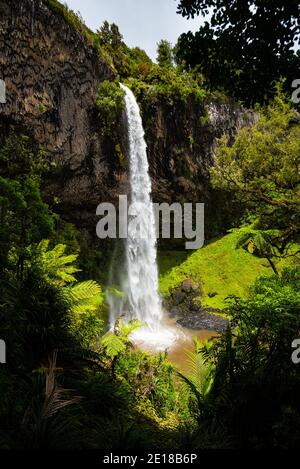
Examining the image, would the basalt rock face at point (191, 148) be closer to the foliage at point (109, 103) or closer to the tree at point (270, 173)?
the foliage at point (109, 103)

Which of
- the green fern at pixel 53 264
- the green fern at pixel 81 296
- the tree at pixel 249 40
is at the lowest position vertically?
the green fern at pixel 81 296

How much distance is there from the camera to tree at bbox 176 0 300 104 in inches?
145

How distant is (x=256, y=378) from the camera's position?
404 centimetres

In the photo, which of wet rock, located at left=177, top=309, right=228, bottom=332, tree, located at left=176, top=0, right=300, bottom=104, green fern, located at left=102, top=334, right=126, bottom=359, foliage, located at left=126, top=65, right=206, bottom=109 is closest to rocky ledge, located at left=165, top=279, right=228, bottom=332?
wet rock, located at left=177, top=309, right=228, bottom=332

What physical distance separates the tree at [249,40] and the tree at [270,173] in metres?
6.83

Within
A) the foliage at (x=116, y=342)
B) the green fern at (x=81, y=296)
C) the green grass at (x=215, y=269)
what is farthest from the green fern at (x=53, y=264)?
the green grass at (x=215, y=269)

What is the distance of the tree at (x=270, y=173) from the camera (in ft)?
35.5

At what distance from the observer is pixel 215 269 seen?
21.8 meters

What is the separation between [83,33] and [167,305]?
48.4 feet

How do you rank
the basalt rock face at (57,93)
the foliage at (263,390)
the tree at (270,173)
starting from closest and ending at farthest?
the foliage at (263,390) → the tree at (270,173) → the basalt rock face at (57,93)

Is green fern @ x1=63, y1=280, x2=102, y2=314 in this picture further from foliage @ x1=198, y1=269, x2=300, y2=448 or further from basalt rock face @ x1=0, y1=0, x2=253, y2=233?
basalt rock face @ x1=0, y1=0, x2=253, y2=233

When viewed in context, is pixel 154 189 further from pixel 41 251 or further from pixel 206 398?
pixel 206 398

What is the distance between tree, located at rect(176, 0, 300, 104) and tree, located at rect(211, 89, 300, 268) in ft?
22.4
